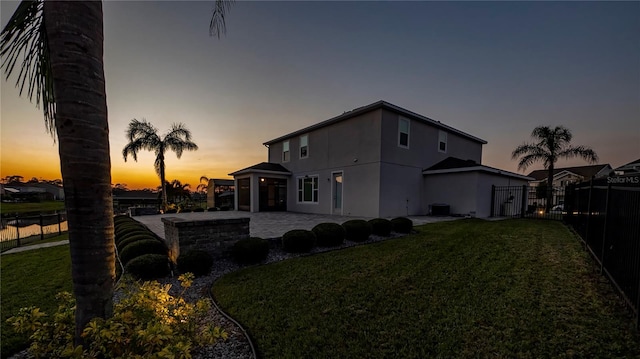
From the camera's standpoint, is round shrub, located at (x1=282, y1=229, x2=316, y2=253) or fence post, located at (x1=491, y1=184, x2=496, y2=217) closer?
round shrub, located at (x1=282, y1=229, x2=316, y2=253)

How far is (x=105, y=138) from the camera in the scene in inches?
72.6

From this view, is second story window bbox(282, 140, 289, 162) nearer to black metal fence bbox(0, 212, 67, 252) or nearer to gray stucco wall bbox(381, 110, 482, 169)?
gray stucco wall bbox(381, 110, 482, 169)

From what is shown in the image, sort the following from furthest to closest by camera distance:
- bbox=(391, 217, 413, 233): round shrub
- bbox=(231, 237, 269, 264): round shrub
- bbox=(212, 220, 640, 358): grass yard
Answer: bbox=(391, 217, 413, 233): round shrub
bbox=(231, 237, 269, 264): round shrub
bbox=(212, 220, 640, 358): grass yard

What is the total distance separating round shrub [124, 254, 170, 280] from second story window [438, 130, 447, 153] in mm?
15790

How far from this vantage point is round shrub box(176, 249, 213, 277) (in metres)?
4.84

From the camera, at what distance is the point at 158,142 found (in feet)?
61.7

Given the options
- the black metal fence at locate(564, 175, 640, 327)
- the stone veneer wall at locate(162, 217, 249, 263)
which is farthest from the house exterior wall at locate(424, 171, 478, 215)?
the stone veneer wall at locate(162, 217, 249, 263)

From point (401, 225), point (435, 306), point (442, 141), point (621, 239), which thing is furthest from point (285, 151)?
point (621, 239)

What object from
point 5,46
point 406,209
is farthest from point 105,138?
point 406,209

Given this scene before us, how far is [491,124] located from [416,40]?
9551 millimetres

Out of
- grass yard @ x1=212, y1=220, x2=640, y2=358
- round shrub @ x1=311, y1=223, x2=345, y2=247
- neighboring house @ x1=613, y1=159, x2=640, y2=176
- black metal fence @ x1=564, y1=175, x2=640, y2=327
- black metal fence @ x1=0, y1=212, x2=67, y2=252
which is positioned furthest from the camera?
black metal fence @ x1=0, y1=212, x2=67, y2=252

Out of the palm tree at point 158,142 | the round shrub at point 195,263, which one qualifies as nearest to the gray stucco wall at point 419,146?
the round shrub at point 195,263

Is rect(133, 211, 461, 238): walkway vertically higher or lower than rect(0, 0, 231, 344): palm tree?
lower

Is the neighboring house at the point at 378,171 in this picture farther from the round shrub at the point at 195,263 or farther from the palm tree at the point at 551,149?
the round shrub at the point at 195,263
